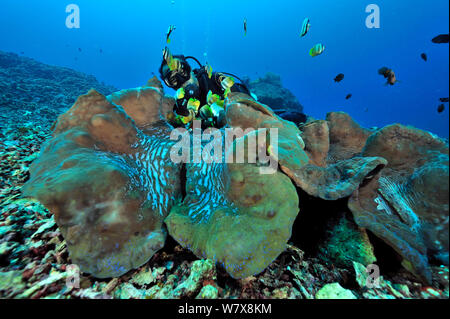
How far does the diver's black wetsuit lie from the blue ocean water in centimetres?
7162

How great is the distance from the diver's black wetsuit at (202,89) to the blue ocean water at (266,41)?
71.6 m

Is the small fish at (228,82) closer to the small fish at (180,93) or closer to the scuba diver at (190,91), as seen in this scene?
the scuba diver at (190,91)

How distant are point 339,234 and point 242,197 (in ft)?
2.58

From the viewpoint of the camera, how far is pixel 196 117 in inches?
161

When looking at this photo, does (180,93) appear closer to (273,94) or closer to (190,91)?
(190,91)

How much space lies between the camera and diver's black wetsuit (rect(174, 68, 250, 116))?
4.00 m

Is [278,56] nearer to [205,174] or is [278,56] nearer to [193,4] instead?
[193,4]

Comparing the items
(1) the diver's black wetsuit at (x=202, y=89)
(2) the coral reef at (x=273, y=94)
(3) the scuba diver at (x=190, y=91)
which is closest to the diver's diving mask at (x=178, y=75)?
(3) the scuba diver at (x=190, y=91)

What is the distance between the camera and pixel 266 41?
4190 inches

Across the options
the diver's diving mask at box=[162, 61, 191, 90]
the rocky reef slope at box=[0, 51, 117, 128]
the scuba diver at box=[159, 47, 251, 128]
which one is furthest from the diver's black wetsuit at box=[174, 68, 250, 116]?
the rocky reef slope at box=[0, 51, 117, 128]

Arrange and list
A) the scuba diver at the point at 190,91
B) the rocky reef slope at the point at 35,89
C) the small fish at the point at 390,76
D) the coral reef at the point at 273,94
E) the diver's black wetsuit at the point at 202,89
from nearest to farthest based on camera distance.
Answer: the scuba diver at the point at 190,91
the diver's black wetsuit at the point at 202,89
the small fish at the point at 390,76
the rocky reef slope at the point at 35,89
the coral reef at the point at 273,94

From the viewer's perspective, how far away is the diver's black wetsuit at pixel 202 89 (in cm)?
400

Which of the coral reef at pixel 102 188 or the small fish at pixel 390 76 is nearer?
the coral reef at pixel 102 188

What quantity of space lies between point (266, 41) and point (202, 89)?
401 ft
